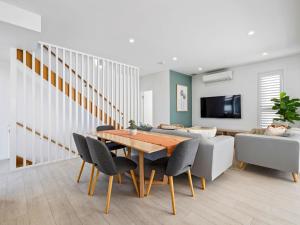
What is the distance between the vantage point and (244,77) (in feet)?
16.7

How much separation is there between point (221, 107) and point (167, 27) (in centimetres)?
395

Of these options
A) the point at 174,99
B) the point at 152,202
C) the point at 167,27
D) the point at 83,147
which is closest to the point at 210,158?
the point at 152,202

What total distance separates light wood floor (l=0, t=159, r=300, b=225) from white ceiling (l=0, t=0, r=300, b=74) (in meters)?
2.51

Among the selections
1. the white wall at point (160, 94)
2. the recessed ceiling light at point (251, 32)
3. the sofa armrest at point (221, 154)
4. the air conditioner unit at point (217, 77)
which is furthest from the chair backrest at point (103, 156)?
the air conditioner unit at point (217, 77)

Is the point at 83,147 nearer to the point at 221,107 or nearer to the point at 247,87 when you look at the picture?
the point at 221,107

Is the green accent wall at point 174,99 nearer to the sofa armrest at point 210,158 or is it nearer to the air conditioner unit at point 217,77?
the air conditioner unit at point 217,77

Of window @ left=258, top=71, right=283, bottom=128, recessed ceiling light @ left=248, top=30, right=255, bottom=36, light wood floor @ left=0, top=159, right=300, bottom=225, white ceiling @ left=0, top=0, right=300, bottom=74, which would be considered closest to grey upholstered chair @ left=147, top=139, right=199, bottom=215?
light wood floor @ left=0, top=159, right=300, bottom=225

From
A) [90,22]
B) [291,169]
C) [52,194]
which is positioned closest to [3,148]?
[52,194]

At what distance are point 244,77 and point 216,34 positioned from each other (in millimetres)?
2848

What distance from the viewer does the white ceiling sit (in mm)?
2176

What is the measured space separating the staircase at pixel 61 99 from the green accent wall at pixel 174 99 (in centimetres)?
148

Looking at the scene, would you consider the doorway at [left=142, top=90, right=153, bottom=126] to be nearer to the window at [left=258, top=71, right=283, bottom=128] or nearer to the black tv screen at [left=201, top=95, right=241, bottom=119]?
the black tv screen at [left=201, top=95, right=241, bottom=119]

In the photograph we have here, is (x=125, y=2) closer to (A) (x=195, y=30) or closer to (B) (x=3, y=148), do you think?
(A) (x=195, y=30)

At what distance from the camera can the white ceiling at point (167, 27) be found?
2176mm
